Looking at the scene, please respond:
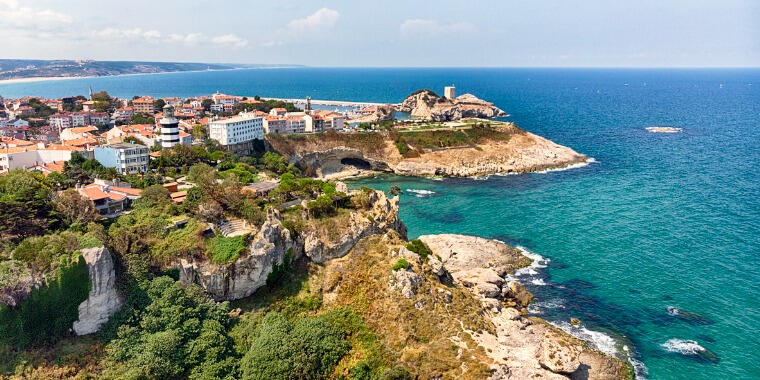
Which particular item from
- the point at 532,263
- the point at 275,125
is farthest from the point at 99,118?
the point at 532,263

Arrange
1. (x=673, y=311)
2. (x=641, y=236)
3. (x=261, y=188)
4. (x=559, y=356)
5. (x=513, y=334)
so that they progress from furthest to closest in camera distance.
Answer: (x=641, y=236) < (x=261, y=188) < (x=673, y=311) < (x=513, y=334) < (x=559, y=356)

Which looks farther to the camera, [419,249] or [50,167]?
[50,167]

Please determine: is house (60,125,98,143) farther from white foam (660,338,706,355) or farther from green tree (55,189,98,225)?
white foam (660,338,706,355)

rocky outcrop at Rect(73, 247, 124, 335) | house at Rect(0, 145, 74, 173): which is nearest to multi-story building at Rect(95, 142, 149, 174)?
house at Rect(0, 145, 74, 173)

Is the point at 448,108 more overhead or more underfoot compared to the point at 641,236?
more overhead

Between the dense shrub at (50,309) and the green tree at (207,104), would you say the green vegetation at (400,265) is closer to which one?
the dense shrub at (50,309)

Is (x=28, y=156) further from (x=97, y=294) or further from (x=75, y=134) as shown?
(x=97, y=294)
